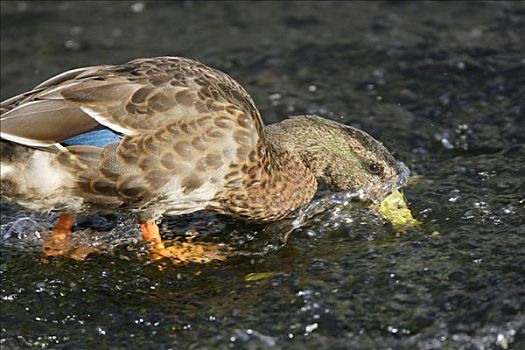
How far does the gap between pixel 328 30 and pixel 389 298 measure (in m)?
4.38

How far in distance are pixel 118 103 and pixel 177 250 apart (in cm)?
99

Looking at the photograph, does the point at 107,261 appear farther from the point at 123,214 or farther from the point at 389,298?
the point at 389,298

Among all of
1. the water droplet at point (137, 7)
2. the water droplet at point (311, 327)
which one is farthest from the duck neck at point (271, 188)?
the water droplet at point (137, 7)

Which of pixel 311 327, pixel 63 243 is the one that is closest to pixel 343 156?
pixel 311 327

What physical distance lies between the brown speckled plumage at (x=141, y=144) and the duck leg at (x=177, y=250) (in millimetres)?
200

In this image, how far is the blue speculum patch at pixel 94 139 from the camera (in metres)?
5.25

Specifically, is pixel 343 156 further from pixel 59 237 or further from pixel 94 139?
pixel 59 237

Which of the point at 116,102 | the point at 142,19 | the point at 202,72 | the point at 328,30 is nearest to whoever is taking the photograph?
the point at 116,102

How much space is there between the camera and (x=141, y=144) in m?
5.28

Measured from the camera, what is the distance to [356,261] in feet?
18.0

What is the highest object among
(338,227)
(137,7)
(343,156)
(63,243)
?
(343,156)

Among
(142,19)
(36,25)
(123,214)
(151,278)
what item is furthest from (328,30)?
(151,278)

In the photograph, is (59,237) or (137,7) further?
(137,7)

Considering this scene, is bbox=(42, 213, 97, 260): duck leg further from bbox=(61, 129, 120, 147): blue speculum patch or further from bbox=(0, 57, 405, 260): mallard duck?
bbox=(61, 129, 120, 147): blue speculum patch
